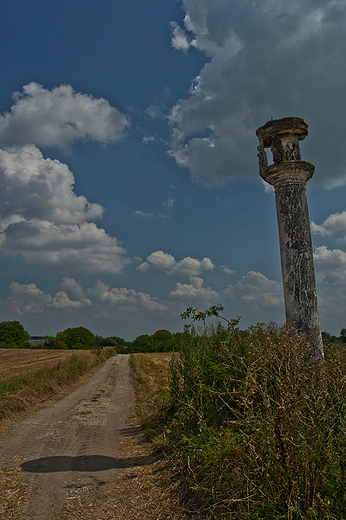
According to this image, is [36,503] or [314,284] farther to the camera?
[314,284]

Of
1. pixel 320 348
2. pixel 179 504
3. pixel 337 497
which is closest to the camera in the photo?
pixel 337 497

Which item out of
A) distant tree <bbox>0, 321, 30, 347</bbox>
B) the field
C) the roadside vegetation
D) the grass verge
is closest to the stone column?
the roadside vegetation

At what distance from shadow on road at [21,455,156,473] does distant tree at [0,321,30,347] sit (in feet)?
263

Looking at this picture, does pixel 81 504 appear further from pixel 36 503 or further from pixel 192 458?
pixel 192 458

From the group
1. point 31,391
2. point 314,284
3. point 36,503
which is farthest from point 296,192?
point 31,391


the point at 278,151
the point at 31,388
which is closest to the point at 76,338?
the point at 31,388

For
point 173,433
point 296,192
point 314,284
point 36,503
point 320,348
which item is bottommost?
point 36,503

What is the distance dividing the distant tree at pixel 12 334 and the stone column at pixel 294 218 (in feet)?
271

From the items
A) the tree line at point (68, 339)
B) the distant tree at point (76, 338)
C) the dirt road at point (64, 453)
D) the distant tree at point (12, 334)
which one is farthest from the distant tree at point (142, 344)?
the dirt road at point (64, 453)

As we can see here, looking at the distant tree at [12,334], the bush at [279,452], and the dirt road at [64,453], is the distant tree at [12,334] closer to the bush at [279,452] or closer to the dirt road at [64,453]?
the dirt road at [64,453]

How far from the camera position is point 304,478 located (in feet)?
10.7

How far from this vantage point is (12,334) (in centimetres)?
8219

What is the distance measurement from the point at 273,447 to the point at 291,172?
4.08 m

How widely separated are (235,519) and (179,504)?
98 cm
